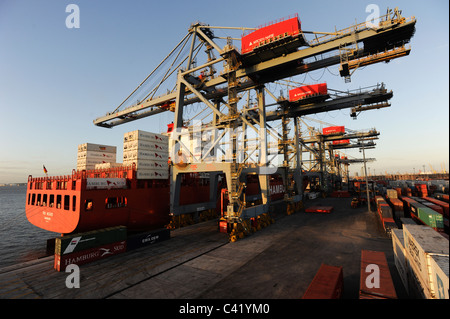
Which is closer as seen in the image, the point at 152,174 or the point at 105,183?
the point at 105,183

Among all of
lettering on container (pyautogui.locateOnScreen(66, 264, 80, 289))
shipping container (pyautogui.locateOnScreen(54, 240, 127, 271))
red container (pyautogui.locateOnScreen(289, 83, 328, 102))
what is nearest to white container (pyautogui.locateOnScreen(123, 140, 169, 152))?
shipping container (pyautogui.locateOnScreen(54, 240, 127, 271))

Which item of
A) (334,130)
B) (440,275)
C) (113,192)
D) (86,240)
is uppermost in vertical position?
(334,130)

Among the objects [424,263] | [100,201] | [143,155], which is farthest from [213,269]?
[143,155]

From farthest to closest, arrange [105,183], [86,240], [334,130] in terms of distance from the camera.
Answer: [334,130]
[105,183]
[86,240]

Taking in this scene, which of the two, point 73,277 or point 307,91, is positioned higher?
point 307,91

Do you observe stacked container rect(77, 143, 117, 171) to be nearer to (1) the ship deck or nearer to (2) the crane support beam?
(2) the crane support beam

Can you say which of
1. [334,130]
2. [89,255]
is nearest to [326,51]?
[89,255]

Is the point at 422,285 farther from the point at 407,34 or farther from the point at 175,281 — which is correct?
the point at 407,34

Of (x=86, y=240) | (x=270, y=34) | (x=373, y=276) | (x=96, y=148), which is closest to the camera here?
(x=373, y=276)

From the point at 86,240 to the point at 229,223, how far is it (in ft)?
41.7

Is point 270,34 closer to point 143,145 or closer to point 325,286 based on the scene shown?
point 143,145

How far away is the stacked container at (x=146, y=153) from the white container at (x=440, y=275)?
25228mm

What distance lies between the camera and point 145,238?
65.1 ft
